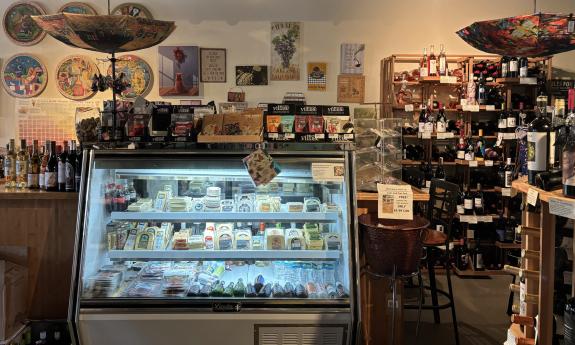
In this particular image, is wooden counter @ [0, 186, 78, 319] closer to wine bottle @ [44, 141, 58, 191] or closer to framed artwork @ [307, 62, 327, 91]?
wine bottle @ [44, 141, 58, 191]

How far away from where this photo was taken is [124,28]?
2654 millimetres

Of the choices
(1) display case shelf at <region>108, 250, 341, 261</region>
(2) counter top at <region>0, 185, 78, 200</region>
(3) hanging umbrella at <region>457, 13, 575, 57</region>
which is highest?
(3) hanging umbrella at <region>457, 13, 575, 57</region>

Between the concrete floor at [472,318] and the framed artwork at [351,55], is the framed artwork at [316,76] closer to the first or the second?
the framed artwork at [351,55]

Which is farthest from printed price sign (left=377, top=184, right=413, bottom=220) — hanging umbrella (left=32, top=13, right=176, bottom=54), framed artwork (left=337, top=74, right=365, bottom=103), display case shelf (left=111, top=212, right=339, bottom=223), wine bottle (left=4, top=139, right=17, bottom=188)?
framed artwork (left=337, top=74, right=365, bottom=103)

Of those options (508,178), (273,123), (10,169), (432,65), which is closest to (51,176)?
(10,169)

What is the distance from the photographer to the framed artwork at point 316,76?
5.75m

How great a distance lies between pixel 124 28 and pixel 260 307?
1.70 metres

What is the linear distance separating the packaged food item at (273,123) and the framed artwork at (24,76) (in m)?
3.92

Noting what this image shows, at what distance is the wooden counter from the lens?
314 centimetres

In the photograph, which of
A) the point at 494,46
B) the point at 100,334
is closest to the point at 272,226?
the point at 100,334

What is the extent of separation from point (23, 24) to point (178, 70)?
1.83 meters

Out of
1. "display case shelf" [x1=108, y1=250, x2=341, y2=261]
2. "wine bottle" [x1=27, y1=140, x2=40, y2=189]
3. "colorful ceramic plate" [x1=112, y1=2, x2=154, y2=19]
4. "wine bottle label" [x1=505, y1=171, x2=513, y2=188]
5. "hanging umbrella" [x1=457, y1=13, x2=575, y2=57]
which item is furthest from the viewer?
"colorful ceramic plate" [x1=112, y1=2, x2=154, y2=19]

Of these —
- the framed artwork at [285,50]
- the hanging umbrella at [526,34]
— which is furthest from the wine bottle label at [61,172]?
the framed artwork at [285,50]

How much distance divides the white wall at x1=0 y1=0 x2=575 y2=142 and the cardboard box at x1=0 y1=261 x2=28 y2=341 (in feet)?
10.1
